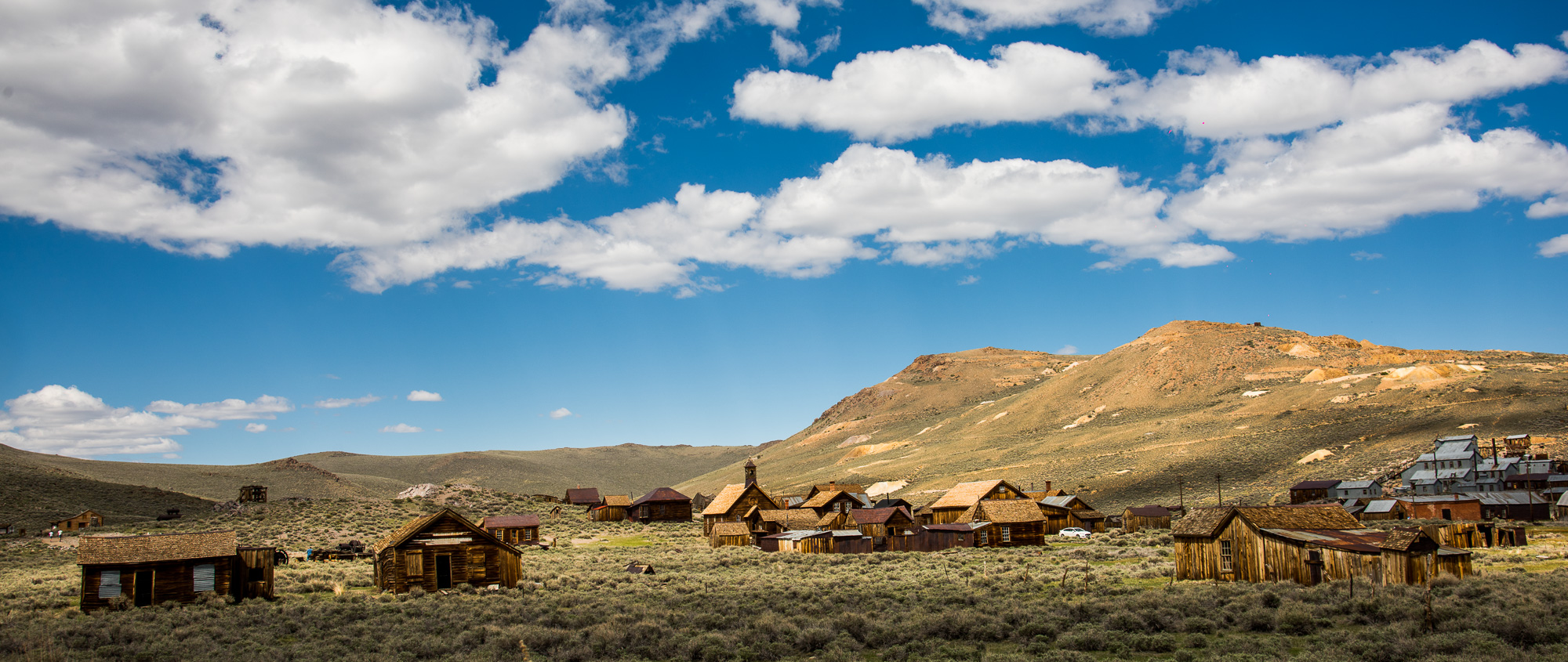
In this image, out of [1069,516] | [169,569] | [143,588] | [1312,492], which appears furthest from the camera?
[1312,492]

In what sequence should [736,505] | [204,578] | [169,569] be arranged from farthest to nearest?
1. [736,505]
2. [204,578]
3. [169,569]

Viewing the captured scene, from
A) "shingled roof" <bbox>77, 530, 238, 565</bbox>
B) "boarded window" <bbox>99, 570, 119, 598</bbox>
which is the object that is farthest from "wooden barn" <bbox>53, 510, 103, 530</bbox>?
"boarded window" <bbox>99, 570, 119, 598</bbox>

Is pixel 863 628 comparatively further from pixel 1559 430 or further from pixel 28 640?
pixel 1559 430

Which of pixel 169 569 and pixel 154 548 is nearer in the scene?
pixel 169 569

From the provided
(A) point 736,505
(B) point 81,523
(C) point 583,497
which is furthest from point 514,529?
(C) point 583,497

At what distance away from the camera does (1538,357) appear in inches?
3878

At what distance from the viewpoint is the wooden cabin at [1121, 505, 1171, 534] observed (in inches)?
2274

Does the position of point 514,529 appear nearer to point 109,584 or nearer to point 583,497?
point 109,584

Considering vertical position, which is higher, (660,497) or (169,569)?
(169,569)

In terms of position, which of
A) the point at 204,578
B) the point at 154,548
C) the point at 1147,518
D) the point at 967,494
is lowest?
the point at 1147,518

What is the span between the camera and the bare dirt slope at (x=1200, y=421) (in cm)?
7275

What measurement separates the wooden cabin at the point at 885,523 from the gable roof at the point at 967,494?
12.1 feet

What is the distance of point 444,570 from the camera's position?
31.2 metres

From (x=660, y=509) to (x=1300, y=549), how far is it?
192ft
